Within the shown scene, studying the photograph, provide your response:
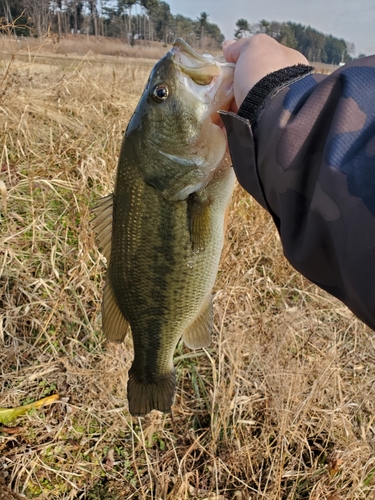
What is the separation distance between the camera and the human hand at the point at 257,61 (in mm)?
1428

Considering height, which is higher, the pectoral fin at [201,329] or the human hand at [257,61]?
the human hand at [257,61]

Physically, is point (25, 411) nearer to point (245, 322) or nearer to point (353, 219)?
point (245, 322)

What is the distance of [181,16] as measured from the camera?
56.9m

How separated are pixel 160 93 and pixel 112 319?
105 centimetres

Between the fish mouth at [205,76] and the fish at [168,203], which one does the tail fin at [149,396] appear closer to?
the fish at [168,203]

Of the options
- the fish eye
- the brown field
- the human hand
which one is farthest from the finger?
the brown field

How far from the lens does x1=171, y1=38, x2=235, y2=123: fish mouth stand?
5.28 ft

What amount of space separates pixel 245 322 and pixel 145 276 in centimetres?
184

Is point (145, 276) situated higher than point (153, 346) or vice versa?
point (145, 276)

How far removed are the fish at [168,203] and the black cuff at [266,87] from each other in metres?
0.33

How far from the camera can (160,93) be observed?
170cm

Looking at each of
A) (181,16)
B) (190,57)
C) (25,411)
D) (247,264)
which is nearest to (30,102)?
(247,264)

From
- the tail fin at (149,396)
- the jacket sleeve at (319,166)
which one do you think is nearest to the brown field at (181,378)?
the tail fin at (149,396)

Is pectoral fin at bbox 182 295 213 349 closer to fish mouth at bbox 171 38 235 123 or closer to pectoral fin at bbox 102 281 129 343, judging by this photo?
pectoral fin at bbox 102 281 129 343
